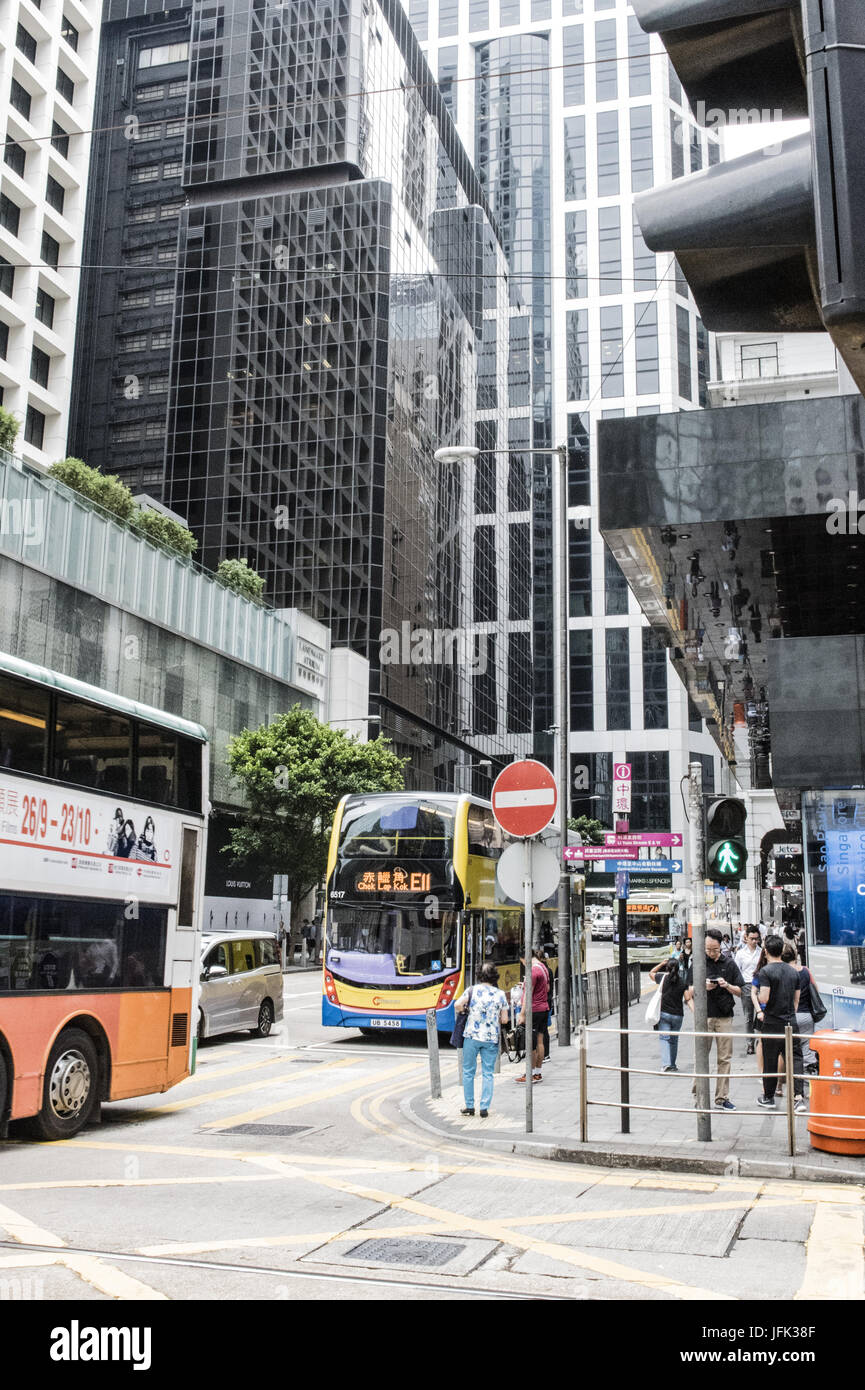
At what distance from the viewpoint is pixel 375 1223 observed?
285 inches

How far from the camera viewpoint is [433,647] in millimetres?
74688

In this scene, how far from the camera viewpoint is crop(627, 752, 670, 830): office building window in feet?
292

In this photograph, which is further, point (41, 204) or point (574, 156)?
point (574, 156)

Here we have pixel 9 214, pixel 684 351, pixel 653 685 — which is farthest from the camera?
pixel 653 685

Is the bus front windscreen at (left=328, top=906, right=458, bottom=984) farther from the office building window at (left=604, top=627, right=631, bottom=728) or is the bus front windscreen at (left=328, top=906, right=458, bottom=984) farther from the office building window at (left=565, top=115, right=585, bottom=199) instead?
the office building window at (left=565, top=115, right=585, bottom=199)

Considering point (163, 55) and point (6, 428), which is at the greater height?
point (163, 55)

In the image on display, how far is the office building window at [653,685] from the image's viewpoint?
297 feet

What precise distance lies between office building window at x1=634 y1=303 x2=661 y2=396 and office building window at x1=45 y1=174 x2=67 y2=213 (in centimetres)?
4491

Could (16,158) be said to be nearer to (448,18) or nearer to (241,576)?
(241,576)

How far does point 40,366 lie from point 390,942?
161ft

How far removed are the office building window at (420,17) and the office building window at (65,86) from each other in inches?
2368

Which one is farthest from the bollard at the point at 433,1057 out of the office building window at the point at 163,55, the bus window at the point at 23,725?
the office building window at the point at 163,55

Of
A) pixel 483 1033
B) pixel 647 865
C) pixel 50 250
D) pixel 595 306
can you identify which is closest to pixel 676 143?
pixel 595 306

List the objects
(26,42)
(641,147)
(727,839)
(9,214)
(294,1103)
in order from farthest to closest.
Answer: (641,147) → (26,42) → (9,214) → (294,1103) → (727,839)
